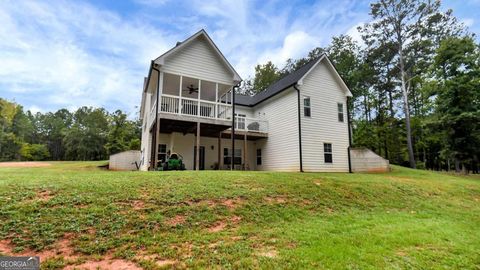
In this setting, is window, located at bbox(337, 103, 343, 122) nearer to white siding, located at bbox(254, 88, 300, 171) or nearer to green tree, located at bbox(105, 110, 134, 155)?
white siding, located at bbox(254, 88, 300, 171)

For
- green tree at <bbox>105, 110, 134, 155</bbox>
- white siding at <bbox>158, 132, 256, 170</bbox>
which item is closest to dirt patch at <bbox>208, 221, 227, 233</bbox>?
white siding at <bbox>158, 132, 256, 170</bbox>

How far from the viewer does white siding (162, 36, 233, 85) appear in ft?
45.9

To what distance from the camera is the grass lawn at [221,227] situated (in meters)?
3.83

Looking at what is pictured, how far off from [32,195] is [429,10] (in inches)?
1262

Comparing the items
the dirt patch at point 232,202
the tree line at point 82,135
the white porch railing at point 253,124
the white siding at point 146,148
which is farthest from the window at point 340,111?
the tree line at point 82,135

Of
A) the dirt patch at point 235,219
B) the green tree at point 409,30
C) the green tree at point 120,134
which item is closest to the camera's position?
the dirt patch at point 235,219

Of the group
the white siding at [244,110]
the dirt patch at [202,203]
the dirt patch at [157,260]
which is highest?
the white siding at [244,110]

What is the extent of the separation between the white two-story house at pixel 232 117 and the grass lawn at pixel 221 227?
6.44 m

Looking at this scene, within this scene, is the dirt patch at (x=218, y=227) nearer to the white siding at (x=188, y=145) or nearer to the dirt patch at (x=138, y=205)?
the dirt patch at (x=138, y=205)

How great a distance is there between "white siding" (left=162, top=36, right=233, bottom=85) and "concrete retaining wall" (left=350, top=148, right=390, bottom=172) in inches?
391

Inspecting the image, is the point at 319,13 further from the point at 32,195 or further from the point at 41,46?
the point at 41,46

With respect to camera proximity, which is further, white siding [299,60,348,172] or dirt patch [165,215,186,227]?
white siding [299,60,348,172]

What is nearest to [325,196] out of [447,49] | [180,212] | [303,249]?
[303,249]

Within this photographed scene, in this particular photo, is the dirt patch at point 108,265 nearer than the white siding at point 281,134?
Yes
